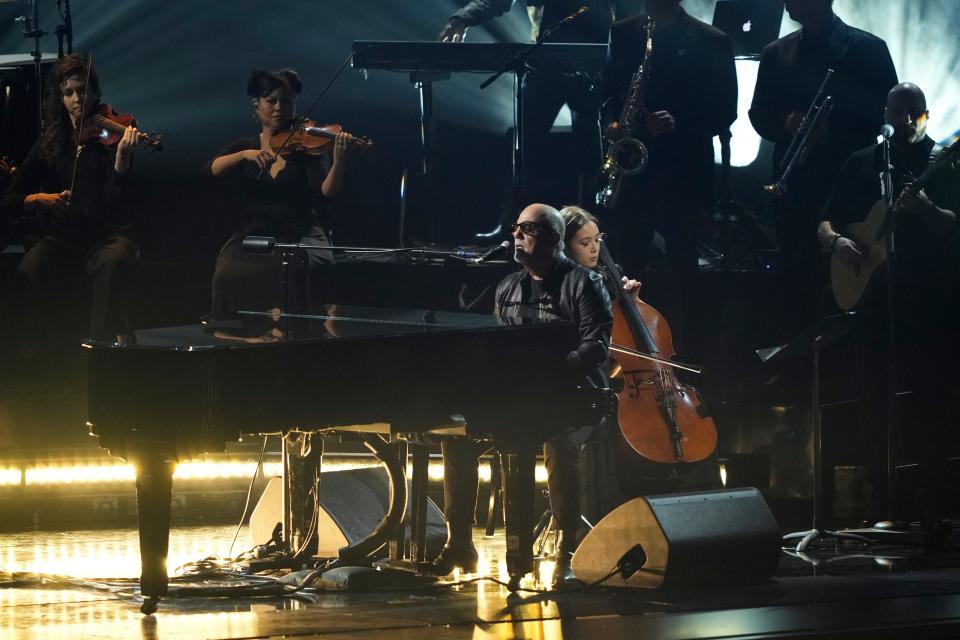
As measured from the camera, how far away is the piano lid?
15.1ft

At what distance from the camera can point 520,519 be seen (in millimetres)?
5203

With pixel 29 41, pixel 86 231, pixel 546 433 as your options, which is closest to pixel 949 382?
pixel 546 433

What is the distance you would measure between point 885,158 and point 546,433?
1.91 m

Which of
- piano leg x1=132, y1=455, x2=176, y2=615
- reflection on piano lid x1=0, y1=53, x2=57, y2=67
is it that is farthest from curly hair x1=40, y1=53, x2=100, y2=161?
piano leg x1=132, y1=455, x2=176, y2=615

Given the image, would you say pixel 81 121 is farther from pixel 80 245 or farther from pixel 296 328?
pixel 296 328

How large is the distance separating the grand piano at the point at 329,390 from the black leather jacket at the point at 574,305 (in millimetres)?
231

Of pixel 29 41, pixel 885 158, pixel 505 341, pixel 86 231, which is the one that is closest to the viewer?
pixel 505 341

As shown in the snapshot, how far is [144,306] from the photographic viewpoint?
23.7 feet

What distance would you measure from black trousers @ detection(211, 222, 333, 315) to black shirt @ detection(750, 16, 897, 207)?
7.08ft

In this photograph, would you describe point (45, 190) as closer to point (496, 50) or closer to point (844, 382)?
point (496, 50)

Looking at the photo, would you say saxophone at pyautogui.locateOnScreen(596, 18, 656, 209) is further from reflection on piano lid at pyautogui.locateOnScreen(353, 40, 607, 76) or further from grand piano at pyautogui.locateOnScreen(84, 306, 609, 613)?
grand piano at pyautogui.locateOnScreen(84, 306, 609, 613)

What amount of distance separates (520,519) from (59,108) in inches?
120

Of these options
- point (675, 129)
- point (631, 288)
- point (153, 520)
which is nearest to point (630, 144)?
point (675, 129)

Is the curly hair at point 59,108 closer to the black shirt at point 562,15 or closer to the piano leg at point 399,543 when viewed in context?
the black shirt at point 562,15
